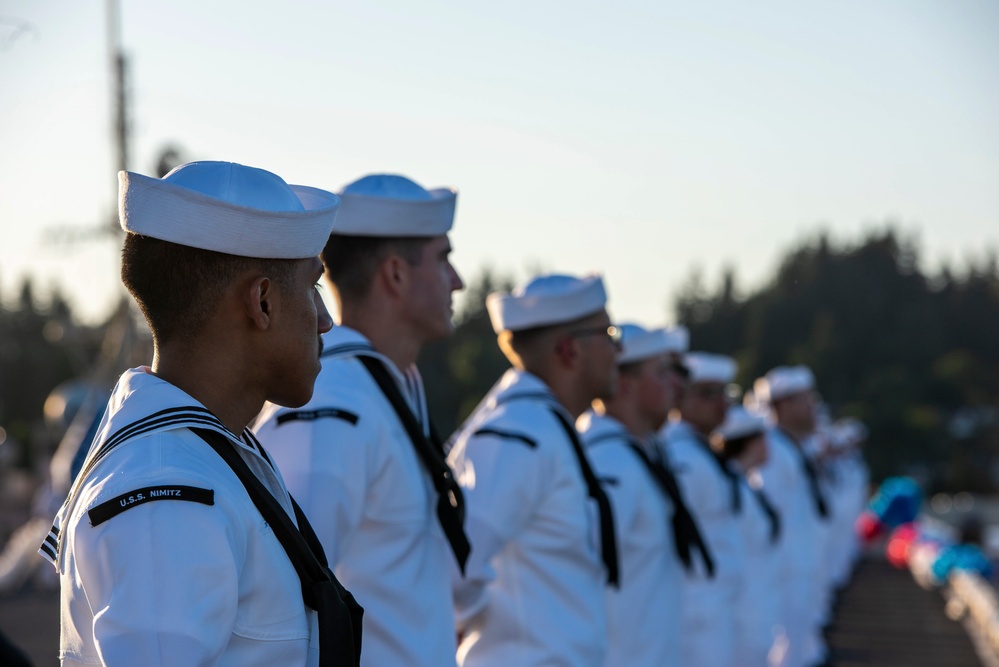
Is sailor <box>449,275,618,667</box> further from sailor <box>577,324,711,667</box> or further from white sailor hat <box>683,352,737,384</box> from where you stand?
white sailor hat <box>683,352,737,384</box>

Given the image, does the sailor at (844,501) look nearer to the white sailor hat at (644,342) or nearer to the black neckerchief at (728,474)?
the black neckerchief at (728,474)

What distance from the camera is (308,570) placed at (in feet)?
7.89

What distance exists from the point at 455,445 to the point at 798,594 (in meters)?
9.20

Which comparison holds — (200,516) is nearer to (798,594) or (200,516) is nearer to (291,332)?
(291,332)

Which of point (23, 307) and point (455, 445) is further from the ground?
point (455, 445)

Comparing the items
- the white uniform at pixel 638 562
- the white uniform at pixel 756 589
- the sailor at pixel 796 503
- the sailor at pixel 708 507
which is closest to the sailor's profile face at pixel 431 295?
the white uniform at pixel 638 562

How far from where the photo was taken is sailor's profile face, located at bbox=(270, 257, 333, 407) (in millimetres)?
2523

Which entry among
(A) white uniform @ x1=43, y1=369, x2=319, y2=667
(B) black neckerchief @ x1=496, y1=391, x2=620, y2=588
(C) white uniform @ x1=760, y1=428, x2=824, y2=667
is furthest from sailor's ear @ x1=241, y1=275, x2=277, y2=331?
(C) white uniform @ x1=760, y1=428, x2=824, y2=667

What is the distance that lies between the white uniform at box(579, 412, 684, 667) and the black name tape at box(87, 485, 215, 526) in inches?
152

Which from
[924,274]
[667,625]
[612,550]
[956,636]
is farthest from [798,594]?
[924,274]

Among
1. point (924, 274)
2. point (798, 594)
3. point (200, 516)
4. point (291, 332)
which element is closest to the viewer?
point (200, 516)

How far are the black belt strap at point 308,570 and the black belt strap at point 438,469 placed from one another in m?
1.31

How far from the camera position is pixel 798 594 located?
1363 centimetres

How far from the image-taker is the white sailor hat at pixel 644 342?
24.8 ft
